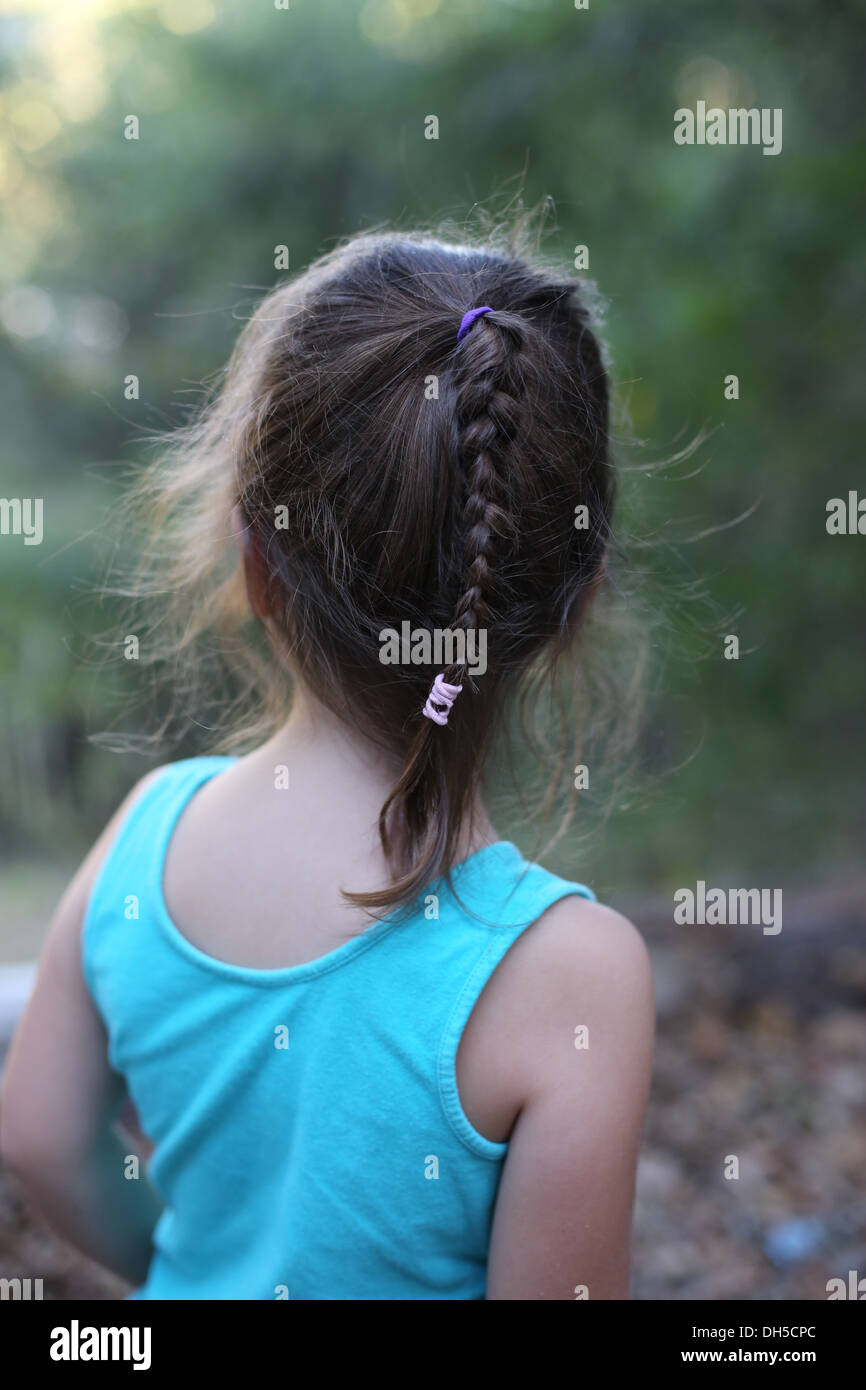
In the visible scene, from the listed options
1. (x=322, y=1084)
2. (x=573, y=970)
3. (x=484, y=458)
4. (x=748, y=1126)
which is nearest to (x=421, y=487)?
(x=484, y=458)

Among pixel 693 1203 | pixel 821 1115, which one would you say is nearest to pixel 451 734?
pixel 693 1203

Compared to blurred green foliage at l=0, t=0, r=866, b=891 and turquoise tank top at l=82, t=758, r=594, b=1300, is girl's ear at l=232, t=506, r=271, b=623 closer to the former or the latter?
turquoise tank top at l=82, t=758, r=594, b=1300

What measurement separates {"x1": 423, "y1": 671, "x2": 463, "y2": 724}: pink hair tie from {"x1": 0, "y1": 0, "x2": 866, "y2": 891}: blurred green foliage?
3.73 feet

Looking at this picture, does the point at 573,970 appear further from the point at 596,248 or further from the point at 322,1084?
the point at 596,248

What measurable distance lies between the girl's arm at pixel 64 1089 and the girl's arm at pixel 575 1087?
51 centimetres

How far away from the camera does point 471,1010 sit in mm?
874

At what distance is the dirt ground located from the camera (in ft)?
6.30

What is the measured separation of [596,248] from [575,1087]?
2.48 m

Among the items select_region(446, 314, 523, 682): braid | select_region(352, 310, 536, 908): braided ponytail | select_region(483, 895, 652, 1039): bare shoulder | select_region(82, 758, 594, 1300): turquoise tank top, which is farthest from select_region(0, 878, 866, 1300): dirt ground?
select_region(446, 314, 523, 682): braid

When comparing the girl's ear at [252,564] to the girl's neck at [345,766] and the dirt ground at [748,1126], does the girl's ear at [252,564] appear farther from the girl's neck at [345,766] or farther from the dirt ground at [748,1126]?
the dirt ground at [748,1126]

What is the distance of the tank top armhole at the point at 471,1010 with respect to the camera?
87 centimetres

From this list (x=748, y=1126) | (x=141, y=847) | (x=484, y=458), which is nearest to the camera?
(x=484, y=458)

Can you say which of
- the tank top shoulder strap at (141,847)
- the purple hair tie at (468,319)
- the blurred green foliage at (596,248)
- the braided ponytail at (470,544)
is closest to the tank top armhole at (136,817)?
the tank top shoulder strap at (141,847)
